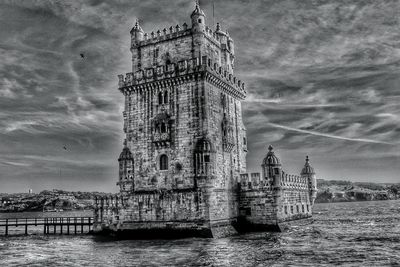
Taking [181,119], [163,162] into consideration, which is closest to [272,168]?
[181,119]

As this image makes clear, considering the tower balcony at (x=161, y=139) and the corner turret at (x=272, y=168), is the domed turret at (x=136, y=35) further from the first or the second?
the corner turret at (x=272, y=168)

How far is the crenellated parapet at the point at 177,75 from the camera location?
4022 centimetres

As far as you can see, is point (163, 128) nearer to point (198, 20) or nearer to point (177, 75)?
point (177, 75)

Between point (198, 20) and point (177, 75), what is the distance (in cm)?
598

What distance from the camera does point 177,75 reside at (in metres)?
40.9

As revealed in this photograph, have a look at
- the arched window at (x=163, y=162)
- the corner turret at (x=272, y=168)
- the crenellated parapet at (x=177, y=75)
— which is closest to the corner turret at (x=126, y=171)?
the arched window at (x=163, y=162)

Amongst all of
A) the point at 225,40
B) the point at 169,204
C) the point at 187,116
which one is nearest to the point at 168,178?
the point at 169,204

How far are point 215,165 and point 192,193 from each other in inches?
131

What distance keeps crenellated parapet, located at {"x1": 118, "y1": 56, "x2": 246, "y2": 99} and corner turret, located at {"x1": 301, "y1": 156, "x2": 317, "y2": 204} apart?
59.3 feet

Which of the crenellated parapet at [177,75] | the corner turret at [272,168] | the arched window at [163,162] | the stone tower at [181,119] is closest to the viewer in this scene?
the stone tower at [181,119]

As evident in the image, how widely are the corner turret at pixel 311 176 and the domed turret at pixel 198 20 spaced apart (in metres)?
25.6

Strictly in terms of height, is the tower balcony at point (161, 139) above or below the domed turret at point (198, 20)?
below

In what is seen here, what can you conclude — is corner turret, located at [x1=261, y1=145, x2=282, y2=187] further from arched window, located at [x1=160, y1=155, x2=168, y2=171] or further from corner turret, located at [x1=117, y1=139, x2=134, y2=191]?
corner turret, located at [x1=117, y1=139, x2=134, y2=191]

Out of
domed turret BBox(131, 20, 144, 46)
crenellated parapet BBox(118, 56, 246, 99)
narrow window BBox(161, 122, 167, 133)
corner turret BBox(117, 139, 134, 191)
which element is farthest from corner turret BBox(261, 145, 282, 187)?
domed turret BBox(131, 20, 144, 46)
